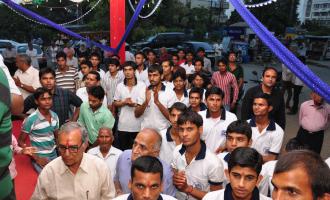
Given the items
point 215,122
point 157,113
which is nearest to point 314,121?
point 215,122

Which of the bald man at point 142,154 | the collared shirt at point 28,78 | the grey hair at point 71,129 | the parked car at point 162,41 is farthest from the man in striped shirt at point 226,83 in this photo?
the parked car at point 162,41

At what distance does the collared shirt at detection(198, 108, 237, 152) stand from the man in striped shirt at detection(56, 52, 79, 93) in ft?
9.12

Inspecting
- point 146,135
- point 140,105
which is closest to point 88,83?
point 140,105

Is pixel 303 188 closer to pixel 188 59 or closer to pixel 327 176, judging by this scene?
pixel 327 176

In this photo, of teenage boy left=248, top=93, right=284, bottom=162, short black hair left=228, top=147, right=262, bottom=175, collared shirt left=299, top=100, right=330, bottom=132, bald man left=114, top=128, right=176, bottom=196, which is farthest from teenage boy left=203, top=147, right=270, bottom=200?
collared shirt left=299, top=100, right=330, bottom=132

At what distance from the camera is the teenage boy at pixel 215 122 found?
3754 mm

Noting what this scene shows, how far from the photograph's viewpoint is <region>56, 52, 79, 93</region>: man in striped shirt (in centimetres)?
577

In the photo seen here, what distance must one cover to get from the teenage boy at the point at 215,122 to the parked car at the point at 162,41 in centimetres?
1703

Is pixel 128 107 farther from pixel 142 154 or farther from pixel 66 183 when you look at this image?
pixel 66 183

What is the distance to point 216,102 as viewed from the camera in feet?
12.8

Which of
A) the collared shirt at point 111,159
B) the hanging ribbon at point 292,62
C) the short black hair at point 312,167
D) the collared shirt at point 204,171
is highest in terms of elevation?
the hanging ribbon at point 292,62

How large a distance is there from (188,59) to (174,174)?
5546mm

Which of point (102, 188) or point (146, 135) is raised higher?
point (146, 135)

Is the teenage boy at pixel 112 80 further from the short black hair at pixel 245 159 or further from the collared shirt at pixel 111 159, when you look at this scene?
the short black hair at pixel 245 159
